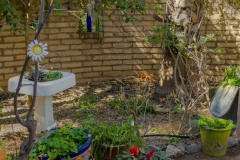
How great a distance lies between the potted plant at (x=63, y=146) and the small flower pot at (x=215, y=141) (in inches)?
55.7

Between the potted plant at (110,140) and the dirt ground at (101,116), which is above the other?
the potted plant at (110,140)

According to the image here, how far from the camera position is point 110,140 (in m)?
3.50

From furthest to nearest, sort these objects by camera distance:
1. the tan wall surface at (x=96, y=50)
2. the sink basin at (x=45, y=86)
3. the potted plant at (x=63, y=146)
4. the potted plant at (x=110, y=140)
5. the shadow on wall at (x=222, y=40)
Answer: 1. the shadow on wall at (x=222, y=40)
2. the tan wall surface at (x=96, y=50)
3. the sink basin at (x=45, y=86)
4. the potted plant at (x=110, y=140)
5. the potted plant at (x=63, y=146)

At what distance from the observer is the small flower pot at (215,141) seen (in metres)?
3.89

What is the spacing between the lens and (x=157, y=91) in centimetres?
597

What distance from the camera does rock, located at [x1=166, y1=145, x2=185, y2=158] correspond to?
389 cm

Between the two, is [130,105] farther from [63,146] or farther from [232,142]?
[63,146]

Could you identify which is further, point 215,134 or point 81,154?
point 215,134

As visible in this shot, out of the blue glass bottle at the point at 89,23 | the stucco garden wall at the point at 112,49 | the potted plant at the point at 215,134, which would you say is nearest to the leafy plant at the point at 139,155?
the potted plant at the point at 215,134

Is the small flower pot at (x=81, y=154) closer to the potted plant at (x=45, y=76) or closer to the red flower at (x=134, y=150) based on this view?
the red flower at (x=134, y=150)

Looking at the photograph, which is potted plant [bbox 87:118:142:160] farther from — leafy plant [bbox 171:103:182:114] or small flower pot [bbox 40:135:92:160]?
leafy plant [bbox 171:103:182:114]

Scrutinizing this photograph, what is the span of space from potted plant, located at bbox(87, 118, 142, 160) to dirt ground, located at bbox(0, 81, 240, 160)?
1.96 ft

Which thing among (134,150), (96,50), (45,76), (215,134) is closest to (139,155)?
Answer: (134,150)

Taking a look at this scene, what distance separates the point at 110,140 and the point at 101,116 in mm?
1594
